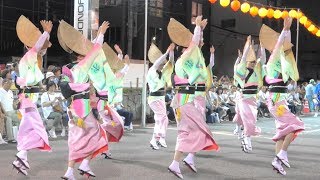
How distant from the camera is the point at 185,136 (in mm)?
6602

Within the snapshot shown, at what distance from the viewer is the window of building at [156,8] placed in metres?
29.2

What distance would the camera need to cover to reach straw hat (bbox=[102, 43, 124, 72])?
26.1 ft

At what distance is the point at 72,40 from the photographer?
19.4 feet

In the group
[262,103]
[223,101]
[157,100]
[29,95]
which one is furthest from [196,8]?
[29,95]

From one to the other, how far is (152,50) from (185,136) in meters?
3.14

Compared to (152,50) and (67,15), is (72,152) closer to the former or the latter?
(152,50)

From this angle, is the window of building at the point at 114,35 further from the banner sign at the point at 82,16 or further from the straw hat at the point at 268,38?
the straw hat at the point at 268,38

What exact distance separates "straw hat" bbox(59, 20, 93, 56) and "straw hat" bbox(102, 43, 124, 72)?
6.25ft

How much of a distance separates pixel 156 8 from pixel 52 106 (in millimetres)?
19645

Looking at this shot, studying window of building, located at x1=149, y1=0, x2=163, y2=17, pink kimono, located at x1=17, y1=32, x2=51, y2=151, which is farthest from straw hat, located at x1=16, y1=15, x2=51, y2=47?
window of building, located at x1=149, y1=0, x2=163, y2=17

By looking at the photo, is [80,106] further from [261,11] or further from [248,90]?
[261,11]

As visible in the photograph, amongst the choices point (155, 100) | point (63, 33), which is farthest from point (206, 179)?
point (155, 100)

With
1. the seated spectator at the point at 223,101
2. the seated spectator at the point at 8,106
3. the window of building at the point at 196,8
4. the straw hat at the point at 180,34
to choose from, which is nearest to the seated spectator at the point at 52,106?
the seated spectator at the point at 8,106

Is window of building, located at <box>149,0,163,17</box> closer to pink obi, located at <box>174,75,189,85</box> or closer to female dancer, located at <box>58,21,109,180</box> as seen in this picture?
pink obi, located at <box>174,75,189,85</box>
